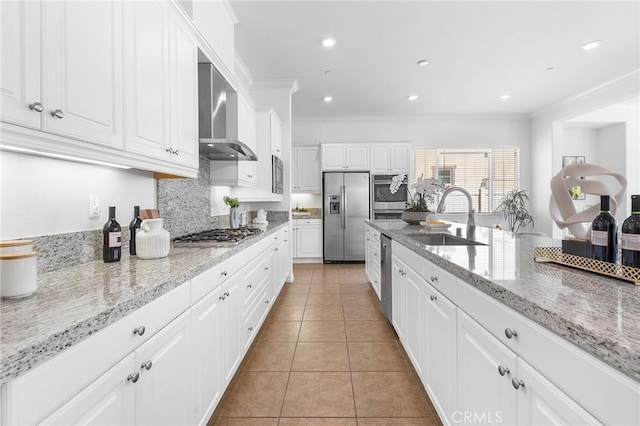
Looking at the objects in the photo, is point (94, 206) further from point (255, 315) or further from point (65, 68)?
point (255, 315)

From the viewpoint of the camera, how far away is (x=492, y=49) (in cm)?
374

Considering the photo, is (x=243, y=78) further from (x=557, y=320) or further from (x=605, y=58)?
(x=605, y=58)

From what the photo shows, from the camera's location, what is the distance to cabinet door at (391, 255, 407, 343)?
227cm

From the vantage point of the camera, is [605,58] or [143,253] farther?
[605,58]

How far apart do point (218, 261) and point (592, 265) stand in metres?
1.57

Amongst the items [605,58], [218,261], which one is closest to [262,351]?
[218,261]

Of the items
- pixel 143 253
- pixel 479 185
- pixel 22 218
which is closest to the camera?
pixel 22 218

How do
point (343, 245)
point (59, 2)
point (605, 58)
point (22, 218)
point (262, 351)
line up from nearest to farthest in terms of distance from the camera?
1. point (59, 2)
2. point (22, 218)
3. point (262, 351)
4. point (605, 58)
5. point (343, 245)

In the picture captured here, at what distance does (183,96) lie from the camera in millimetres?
1890

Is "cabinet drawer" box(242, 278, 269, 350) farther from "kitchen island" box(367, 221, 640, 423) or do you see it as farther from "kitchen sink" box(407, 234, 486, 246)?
"kitchen sink" box(407, 234, 486, 246)

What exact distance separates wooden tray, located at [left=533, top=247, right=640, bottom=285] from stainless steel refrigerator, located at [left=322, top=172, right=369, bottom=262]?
466 centimetres

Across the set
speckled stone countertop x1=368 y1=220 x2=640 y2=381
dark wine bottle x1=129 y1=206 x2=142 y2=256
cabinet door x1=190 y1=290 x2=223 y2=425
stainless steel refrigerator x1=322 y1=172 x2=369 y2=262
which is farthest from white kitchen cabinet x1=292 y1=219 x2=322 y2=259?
speckled stone countertop x1=368 y1=220 x2=640 y2=381

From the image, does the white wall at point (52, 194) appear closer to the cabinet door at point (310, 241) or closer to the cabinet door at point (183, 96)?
the cabinet door at point (183, 96)

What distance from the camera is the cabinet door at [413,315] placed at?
1.80m
